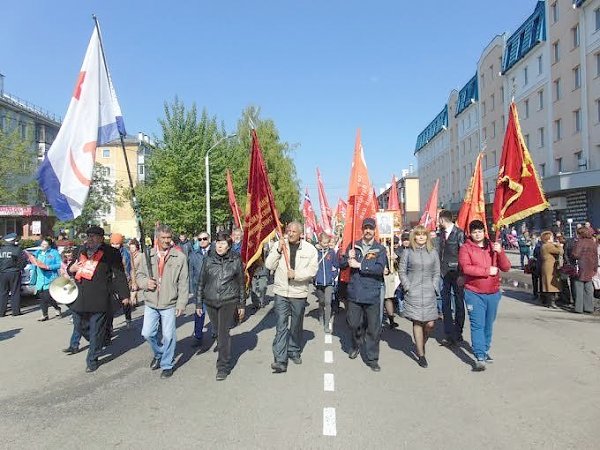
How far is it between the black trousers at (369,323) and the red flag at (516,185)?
6.95 feet

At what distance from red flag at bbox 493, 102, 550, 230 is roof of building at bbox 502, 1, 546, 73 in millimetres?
32038

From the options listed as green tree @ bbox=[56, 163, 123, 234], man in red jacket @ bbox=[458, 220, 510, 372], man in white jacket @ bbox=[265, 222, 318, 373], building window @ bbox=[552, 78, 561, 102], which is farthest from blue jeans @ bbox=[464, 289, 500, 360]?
green tree @ bbox=[56, 163, 123, 234]

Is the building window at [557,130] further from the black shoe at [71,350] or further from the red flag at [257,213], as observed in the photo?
the black shoe at [71,350]

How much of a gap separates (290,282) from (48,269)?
677 cm

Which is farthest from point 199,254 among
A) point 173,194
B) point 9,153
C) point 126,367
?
point 9,153

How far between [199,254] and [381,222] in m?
6.27

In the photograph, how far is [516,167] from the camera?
7328 millimetres

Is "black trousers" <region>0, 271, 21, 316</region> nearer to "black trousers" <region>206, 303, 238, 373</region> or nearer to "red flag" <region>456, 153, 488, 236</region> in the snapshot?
"black trousers" <region>206, 303, 238, 373</region>

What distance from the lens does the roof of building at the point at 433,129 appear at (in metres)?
63.8

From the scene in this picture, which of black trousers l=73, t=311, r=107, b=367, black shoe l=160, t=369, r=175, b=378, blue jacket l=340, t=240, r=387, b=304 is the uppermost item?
blue jacket l=340, t=240, r=387, b=304

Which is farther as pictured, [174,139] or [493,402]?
[174,139]

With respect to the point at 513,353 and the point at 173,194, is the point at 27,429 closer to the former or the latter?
the point at 513,353

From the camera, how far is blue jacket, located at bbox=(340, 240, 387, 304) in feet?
21.5

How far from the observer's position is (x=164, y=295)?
6258mm
